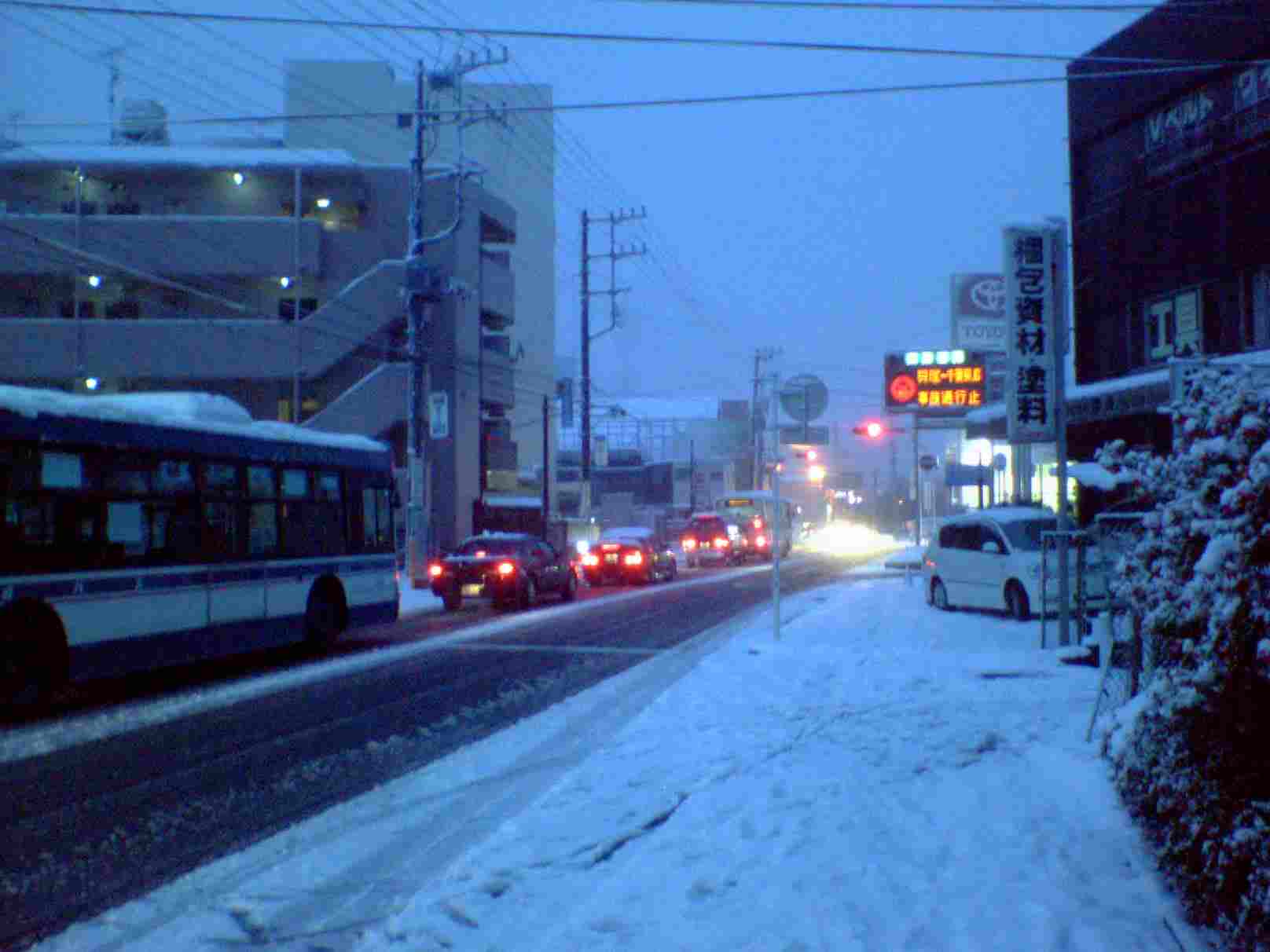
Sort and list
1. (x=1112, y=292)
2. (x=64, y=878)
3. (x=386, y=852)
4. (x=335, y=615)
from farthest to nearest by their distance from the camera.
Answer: (x=1112, y=292), (x=335, y=615), (x=386, y=852), (x=64, y=878)

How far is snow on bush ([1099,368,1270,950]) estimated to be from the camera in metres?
4.82

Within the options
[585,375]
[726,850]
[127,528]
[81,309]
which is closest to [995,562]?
[127,528]

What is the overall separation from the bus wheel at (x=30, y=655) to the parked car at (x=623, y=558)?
25.2m

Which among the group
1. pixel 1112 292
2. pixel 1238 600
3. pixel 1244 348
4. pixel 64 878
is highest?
pixel 1112 292

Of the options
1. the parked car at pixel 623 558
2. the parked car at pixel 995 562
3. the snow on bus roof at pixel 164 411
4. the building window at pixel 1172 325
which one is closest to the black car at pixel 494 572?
the snow on bus roof at pixel 164 411

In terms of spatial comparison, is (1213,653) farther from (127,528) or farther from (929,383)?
(929,383)

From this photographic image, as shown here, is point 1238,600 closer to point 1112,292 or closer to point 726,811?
point 726,811

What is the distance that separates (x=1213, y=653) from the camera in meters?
5.07

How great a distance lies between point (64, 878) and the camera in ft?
21.7

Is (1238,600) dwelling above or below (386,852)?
above

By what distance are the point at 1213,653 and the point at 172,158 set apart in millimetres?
44392

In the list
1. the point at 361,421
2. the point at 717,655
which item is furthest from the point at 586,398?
the point at 717,655

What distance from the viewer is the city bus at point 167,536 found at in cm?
1203

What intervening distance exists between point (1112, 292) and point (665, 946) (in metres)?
24.1
